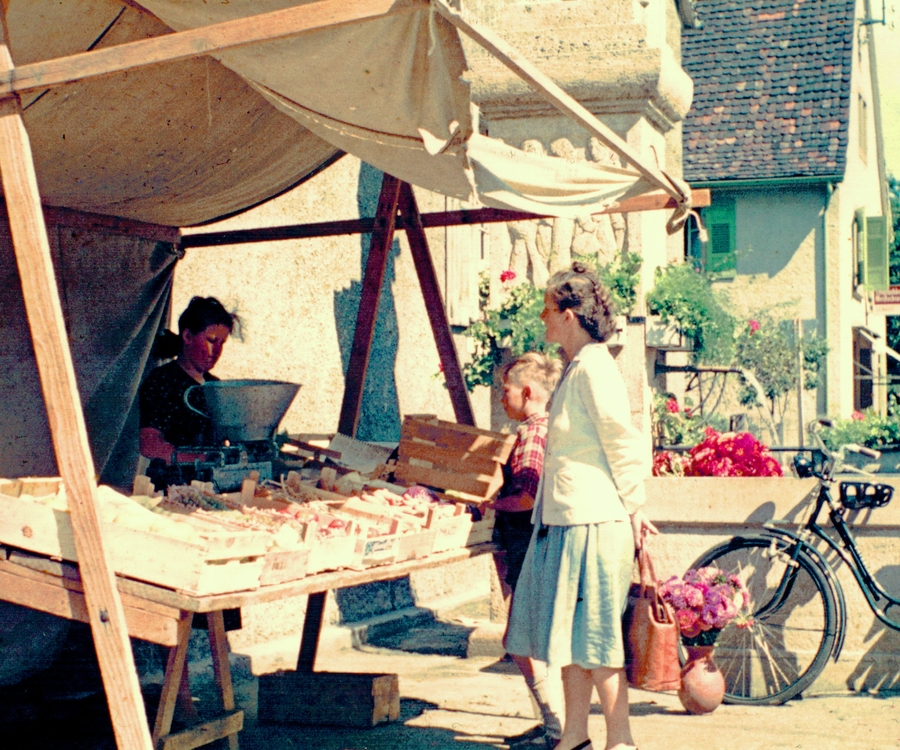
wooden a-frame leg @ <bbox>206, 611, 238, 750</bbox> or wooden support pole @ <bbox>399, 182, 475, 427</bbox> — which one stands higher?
wooden support pole @ <bbox>399, 182, 475, 427</bbox>

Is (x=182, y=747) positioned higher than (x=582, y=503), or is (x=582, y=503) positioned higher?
(x=582, y=503)

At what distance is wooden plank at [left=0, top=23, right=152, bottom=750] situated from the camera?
127 inches

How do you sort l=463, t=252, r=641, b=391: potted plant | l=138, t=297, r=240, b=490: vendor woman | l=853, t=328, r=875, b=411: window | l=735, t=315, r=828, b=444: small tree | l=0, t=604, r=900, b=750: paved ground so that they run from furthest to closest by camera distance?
1. l=853, t=328, r=875, b=411: window
2. l=735, t=315, r=828, b=444: small tree
3. l=463, t=252, r=641, b=391: potted plant
4. l=0, t=604, r=900, b=750: paved ground
5. l=138, t=297, r=240, b=490: vendor woman

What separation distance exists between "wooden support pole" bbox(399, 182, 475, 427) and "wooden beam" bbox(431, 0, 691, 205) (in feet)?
4.05

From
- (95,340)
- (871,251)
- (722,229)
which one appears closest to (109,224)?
(95,340)

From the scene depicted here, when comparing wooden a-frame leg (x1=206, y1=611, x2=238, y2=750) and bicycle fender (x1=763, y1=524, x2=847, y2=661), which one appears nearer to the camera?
wooden a-frame leg (x1=206, y1=611, x2=238, y2=750)

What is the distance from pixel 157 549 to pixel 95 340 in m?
2.41

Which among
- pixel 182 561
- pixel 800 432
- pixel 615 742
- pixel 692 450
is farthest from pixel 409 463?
pixel 800 432

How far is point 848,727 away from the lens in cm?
538

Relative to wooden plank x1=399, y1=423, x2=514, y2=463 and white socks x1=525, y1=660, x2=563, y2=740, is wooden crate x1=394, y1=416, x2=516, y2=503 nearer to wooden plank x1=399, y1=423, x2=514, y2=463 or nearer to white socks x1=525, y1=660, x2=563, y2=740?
wooden plank x1=399, y1=423, x2=514, y2=463

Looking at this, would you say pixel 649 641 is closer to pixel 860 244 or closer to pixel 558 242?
pixel 558 242

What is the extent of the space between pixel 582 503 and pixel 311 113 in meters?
1.62

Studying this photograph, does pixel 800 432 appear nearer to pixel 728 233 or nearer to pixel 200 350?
pixel 728 233

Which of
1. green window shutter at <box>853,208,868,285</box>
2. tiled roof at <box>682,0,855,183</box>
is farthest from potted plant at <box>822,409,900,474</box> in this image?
green window shutter at <box>853,208,868,285</box>
